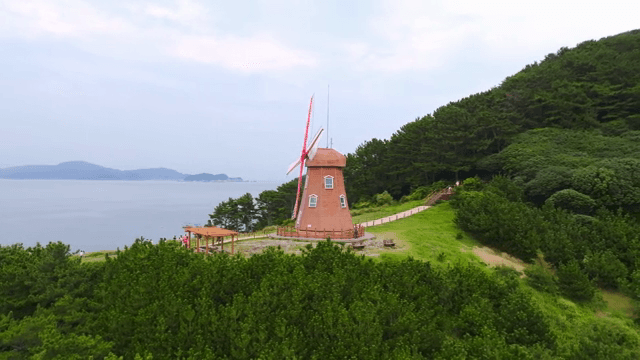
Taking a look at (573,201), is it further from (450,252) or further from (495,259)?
(450,252)

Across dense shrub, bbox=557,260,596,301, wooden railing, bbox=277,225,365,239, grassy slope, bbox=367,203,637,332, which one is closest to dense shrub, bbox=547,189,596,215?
grassy slope, bbox=367,203,637,332

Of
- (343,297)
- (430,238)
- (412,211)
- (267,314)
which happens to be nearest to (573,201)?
(412,211)

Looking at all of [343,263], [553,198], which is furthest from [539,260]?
[343,263]

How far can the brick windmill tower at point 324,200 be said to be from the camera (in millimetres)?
22938

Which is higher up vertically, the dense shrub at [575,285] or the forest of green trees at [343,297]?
the forest of green trees at [343,297]

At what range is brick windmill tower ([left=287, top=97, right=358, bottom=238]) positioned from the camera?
2294cm

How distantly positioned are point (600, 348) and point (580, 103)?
38638 mm

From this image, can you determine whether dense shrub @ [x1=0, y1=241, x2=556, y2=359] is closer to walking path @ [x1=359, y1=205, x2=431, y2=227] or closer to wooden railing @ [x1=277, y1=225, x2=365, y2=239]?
wooden railing @ [x1=277, y1=225, x2=365, y2=239]

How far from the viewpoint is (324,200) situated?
23031mm

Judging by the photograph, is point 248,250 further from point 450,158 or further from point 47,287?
point 450,158

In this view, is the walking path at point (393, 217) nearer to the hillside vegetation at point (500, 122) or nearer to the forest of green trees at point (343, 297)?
the forest of green trees at point (343, 297)

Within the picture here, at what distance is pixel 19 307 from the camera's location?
11.6 m

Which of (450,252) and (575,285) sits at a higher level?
(450,252)

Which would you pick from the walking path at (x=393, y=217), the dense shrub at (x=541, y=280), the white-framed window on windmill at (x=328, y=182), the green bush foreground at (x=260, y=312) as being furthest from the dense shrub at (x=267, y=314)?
the walking path at (x=393, y=217)
